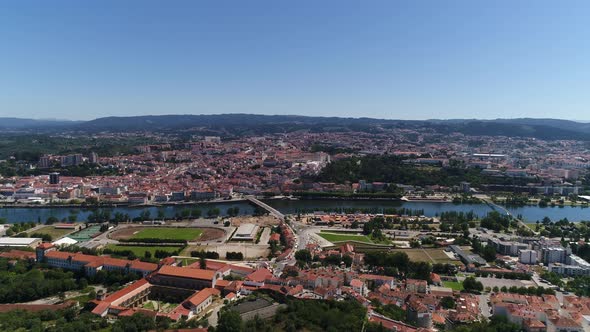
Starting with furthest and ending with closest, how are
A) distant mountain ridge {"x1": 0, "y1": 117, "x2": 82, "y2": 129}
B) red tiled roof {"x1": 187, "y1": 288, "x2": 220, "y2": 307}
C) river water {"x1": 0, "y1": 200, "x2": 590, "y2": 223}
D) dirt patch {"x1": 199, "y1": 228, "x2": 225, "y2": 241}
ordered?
distant mountain ridge {"x1": 0, "y1": 117, "x2": 82, "y2": 129}
river water {"x1": 0, "y1": 200, "x2": 590, "y2": 223}
dirt patch {"x1": 199, "y1": 228, "x2": 225, "y2": 241}
red tiled roof {"x1": 187, "y1": 288, "x2": 220, "y2": 307}

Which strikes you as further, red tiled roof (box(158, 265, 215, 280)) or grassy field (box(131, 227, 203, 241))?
grassy field (box(131, 227, 203, 241))

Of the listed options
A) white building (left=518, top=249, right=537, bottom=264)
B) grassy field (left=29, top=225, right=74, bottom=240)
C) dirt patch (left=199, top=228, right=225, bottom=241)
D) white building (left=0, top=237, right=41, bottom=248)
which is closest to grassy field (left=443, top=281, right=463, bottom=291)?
white building (left=518, top=249, right=537, bottom=264)

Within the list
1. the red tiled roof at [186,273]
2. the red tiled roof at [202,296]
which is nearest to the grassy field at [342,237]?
the red tiled roof at [186,273]

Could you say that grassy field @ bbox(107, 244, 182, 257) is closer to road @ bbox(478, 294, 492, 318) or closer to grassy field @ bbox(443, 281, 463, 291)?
grassy field @ bbox(443, 281, 463, 291)

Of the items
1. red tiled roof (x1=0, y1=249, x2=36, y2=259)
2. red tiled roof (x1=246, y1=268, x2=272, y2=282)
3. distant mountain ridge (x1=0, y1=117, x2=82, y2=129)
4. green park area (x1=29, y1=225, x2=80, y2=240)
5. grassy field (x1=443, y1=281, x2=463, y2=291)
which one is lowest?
green park area (x1=29, y1=225, x2=80, y2=240)

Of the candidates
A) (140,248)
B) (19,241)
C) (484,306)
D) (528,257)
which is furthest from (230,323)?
(19,241)

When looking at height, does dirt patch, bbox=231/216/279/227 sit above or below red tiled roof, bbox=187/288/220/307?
below

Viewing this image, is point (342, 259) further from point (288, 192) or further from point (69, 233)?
point (288, 192)

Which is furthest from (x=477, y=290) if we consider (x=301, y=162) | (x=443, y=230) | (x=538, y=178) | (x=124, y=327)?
(x=301, y=162)
